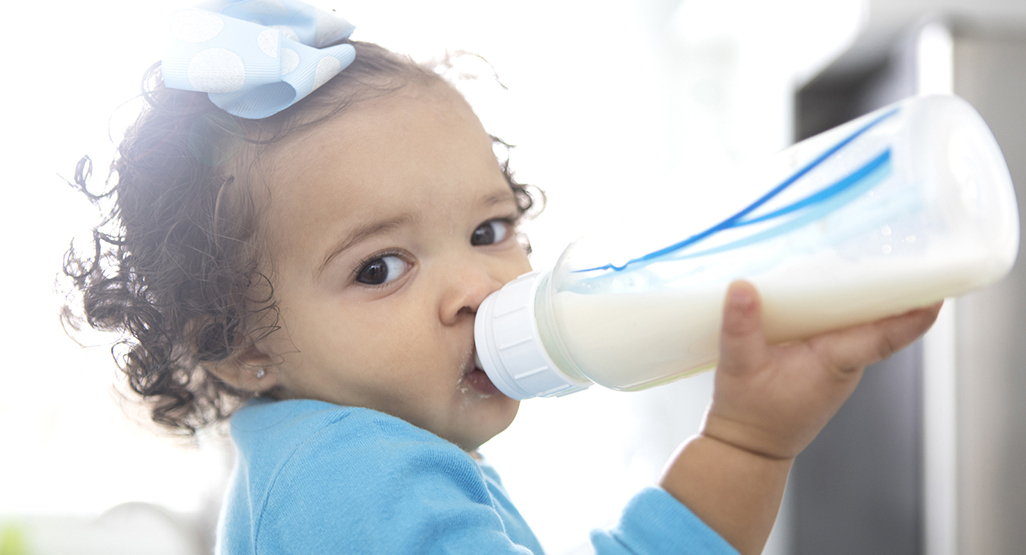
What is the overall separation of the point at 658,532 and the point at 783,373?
0.13 m

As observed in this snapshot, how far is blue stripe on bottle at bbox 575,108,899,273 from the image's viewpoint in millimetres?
354

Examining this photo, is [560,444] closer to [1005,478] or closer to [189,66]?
[1005,478]

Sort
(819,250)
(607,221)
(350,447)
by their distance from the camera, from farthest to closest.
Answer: (607,221) < (350,447) < (819,250)

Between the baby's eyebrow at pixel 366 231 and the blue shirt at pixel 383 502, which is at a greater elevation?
the baby's eyebrow at pixel 366 231

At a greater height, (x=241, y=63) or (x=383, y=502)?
(x=241, y=63)

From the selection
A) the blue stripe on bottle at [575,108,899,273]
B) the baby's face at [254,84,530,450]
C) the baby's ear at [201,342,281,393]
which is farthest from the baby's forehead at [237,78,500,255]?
the blue stripe on bottle at [575,108,899,273]

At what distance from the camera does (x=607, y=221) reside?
1144mm

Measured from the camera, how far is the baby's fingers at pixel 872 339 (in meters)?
0.36

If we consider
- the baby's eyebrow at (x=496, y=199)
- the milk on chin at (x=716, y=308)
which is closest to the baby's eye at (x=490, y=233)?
the baby's eyebrow at (x=496, y=199)

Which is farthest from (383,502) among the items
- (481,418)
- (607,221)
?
(607,221)

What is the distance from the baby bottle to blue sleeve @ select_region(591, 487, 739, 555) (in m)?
0.08

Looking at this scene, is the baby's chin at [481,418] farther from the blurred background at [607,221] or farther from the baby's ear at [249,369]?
the blurred background at [607,221]

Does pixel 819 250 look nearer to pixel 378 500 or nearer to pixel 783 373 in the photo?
pixel 783 373

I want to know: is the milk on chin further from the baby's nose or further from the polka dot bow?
the polka dot bow
